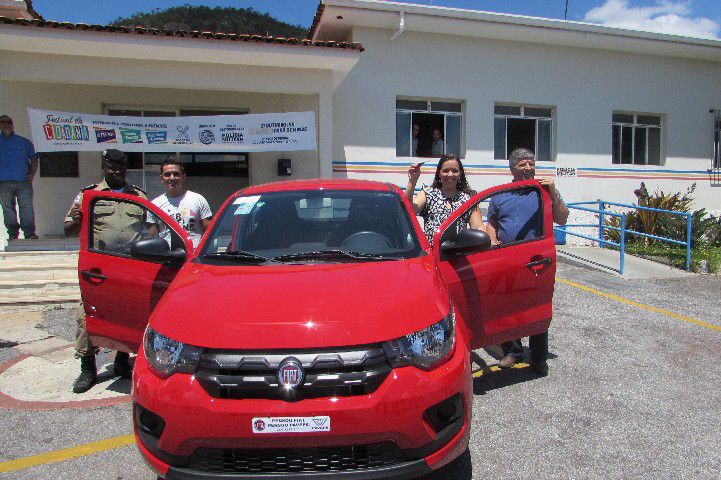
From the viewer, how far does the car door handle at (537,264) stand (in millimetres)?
3689

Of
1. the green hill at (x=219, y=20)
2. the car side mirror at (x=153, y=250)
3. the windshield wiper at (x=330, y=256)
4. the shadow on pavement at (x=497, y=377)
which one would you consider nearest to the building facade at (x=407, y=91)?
the car side mirror at (x=153, y=250)

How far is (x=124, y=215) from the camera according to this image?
167 inches

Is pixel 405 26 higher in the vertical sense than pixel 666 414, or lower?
higher

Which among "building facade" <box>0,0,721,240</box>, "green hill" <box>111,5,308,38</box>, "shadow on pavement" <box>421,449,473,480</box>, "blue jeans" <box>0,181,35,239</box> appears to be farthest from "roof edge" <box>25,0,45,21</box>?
"green hill" <box>111,5,308,38</box>

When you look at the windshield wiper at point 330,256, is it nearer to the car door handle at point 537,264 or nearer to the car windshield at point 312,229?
the car windshield at point 312,229

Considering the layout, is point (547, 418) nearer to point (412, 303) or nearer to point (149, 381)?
point (412, 303)

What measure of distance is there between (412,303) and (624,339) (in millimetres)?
3759

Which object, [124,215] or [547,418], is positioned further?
[124,215]

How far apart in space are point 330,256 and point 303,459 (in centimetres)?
113

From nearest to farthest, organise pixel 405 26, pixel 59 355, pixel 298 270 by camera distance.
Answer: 1. pixel 298 270
2. pixel 59 355
3. pixel 405 26

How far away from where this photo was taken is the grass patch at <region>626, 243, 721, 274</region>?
9.07 meters

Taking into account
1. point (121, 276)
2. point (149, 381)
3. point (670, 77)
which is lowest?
point (149, 381)

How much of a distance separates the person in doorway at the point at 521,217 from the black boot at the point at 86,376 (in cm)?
330

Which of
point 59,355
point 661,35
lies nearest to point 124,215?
point 59,355
